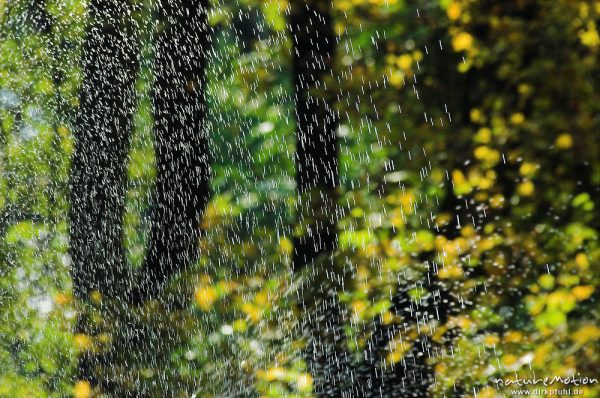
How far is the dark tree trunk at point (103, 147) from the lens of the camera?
28.5 ft

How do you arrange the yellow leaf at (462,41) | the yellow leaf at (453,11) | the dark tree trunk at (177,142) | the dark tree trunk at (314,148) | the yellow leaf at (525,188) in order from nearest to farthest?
1. the yellow leaf at (525,188)
2. the dark tree trunk at (314,148)
3. the yellow leaf at (462,41)
4. the yellow leaf at (453,11)
5. the dark tree trunk at (177,142)

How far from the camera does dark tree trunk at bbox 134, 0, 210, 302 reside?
7566 millimetres

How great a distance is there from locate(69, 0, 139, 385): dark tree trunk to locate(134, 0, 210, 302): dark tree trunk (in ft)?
2.16

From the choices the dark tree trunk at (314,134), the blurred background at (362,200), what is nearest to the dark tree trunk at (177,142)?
the blurred background at (362,200)

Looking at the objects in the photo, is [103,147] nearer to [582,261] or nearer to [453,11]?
[453,11]

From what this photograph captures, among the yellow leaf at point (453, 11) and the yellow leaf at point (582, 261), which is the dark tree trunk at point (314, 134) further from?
the yellow leaf at point (582, 261)

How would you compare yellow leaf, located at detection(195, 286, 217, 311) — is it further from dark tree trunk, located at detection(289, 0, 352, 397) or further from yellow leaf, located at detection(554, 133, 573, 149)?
yellow leaf, located at detection(554, 133, 573, 149)

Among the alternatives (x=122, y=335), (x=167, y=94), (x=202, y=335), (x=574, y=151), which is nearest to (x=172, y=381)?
(x=202, y=335)

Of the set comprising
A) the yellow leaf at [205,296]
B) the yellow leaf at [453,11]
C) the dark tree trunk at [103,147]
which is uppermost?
the dark tree trunk at [103,147]

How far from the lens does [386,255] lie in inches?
217

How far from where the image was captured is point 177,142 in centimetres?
767

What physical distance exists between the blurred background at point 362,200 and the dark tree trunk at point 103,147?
17 cm

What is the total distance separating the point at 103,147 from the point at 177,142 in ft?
5.36

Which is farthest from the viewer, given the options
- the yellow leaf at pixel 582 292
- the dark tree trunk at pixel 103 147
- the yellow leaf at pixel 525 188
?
the dark tree trunk at pixel 103 147
